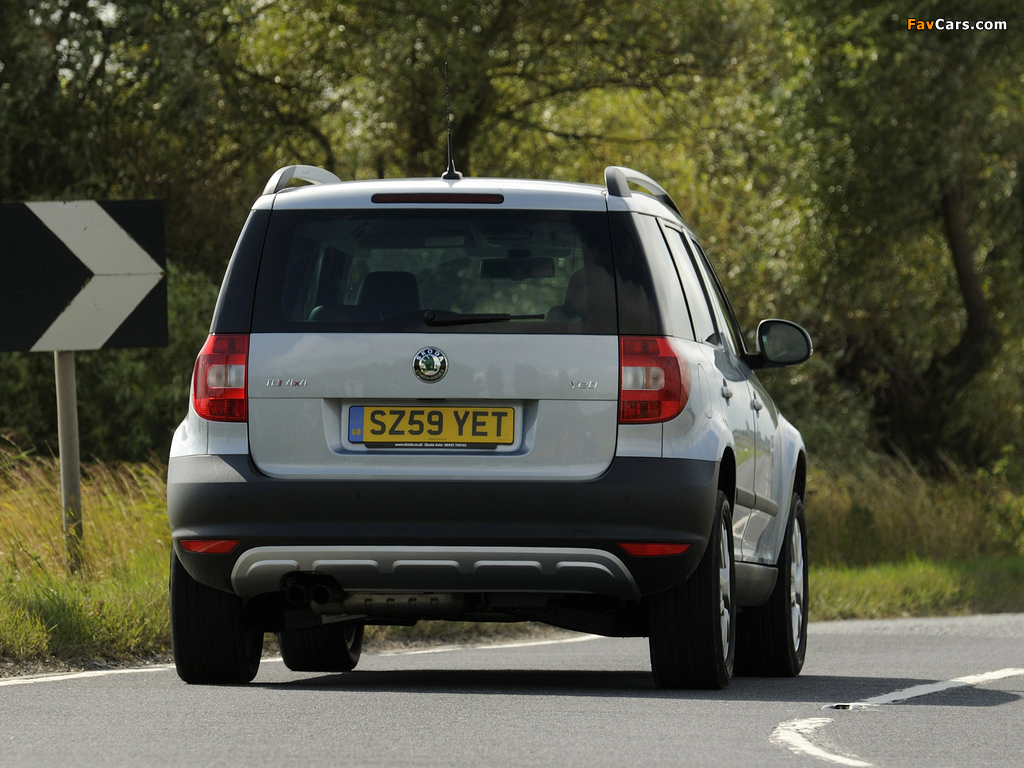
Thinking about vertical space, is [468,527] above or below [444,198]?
below

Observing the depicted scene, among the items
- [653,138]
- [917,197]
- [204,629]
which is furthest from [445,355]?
[653,138]

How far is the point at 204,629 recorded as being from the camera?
7.74 m

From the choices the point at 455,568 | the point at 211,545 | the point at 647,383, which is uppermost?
the point at 647,383

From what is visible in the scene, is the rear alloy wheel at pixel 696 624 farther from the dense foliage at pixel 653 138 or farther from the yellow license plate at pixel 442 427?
the dense foliage at pixel 653 138

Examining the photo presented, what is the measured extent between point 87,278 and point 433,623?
3092 millimetres

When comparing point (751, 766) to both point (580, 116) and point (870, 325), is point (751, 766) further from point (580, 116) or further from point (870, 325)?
point (580, 116)

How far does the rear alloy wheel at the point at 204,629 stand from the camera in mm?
7719

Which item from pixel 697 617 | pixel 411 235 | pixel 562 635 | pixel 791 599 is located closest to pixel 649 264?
pixel 411 235

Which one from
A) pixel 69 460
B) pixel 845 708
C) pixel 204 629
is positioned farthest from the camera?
pixel 69 460

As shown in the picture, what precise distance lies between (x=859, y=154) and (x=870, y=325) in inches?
121

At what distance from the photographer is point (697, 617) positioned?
7.52 meters

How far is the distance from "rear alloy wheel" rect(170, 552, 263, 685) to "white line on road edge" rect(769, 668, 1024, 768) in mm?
2310

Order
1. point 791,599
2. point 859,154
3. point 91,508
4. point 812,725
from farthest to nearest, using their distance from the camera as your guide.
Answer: point 859,154
point 91,508
point 791,599
point 812,725

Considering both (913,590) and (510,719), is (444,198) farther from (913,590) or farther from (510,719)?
(913,590)
